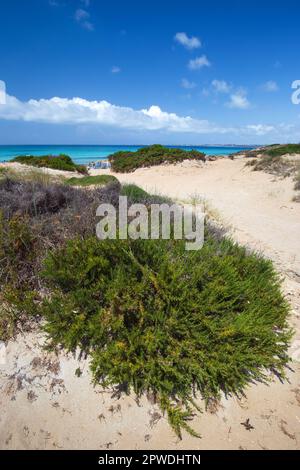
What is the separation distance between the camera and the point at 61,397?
7.75 feet

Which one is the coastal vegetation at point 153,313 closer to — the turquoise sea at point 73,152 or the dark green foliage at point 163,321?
the dark green foliage at point 163,321

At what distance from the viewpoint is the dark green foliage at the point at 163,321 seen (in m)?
2.29

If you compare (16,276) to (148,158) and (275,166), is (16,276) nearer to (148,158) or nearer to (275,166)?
(275,166)

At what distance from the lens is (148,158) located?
20656mm

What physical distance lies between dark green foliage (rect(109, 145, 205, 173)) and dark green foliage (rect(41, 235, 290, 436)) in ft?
56.3

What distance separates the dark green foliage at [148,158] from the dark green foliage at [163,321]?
676 inches

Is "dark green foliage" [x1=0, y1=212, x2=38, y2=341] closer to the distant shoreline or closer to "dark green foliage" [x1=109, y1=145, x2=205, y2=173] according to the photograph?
"dark green foliage" [x1=109, y1=145, x2=205, y2=173]

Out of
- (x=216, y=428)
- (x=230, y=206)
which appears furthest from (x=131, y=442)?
(x=230, y=206)

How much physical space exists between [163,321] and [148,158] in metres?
19.4

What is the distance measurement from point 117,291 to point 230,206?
8271 mm

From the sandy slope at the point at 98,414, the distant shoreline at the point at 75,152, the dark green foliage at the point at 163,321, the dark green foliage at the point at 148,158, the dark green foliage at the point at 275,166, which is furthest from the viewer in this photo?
the distant shoreline at the point at 75,152

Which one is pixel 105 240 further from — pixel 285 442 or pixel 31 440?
pixel 285 442

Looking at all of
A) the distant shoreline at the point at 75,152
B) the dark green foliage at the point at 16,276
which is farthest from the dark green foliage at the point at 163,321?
the distant shoreline at the point at 75,152

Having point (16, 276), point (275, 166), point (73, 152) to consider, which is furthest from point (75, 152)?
point (16, 276)
